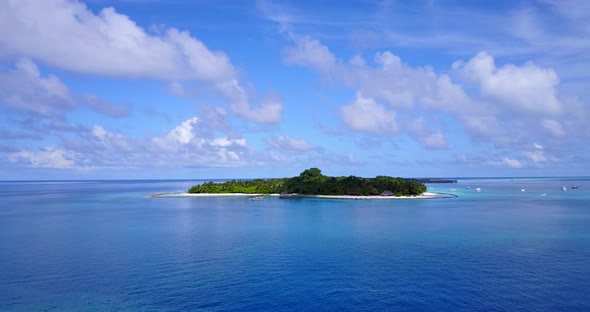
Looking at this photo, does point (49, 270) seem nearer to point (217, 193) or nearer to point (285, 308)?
point (285, 308)

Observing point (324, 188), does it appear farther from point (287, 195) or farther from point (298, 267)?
point (298, 267)

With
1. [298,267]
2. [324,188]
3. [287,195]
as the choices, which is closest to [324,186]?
[324,188]

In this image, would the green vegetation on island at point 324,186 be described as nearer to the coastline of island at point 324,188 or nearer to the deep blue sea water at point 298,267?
the coastline of island at point 324,188

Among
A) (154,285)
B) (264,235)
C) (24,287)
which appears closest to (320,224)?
(264,235)

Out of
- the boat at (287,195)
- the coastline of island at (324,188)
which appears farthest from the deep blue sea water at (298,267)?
the boat at (287,195)

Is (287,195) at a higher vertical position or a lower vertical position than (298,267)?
higher

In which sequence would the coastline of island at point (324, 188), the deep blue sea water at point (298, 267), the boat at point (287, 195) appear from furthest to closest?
1. the boat at point (287, 195)
2. the coastline of island at point (324, 188)
3. the deep blue sea water at point (298, 267)
